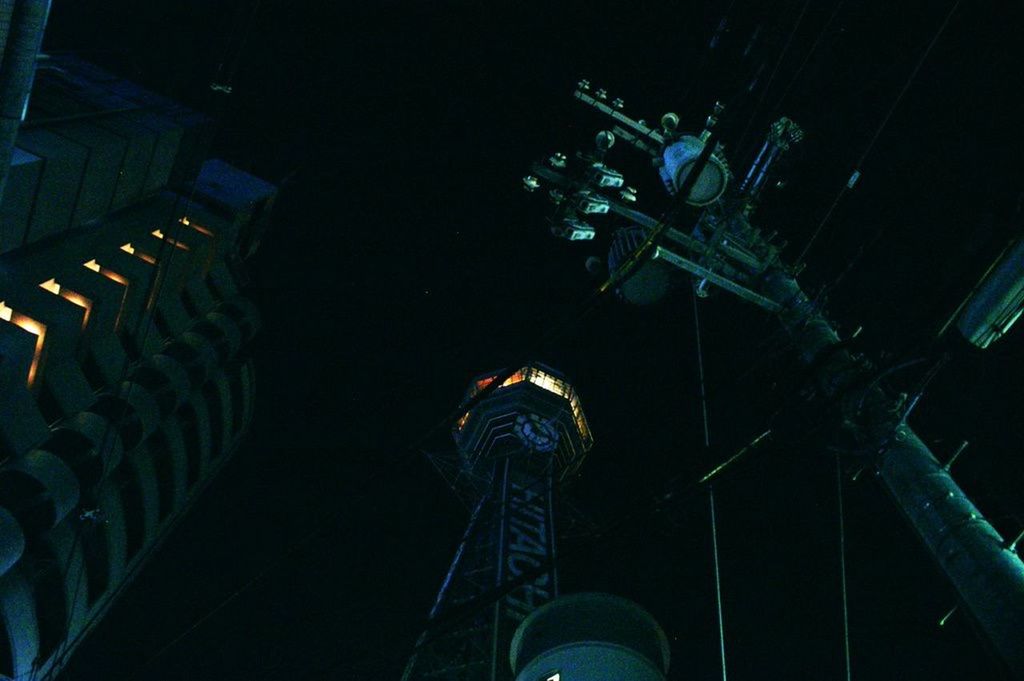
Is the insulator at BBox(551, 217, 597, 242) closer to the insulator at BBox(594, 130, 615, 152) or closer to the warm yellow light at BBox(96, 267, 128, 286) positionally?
the insulator at BBox(594, 130, 615, 152)

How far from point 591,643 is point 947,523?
6049 millimetres

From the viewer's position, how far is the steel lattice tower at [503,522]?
55.1ft

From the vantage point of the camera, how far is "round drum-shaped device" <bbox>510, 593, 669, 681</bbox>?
11039 mm

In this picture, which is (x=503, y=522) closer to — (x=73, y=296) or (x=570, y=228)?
(x=570, y=228)

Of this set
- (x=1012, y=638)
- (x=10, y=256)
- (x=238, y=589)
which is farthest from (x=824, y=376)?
(x=10, y=256)

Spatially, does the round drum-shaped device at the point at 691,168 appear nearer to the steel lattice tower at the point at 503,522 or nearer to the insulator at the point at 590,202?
the insulator at the point at 590,202

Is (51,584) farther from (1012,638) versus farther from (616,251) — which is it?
(1012,638)

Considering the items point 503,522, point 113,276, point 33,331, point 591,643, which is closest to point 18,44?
point 591,643

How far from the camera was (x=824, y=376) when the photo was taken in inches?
379

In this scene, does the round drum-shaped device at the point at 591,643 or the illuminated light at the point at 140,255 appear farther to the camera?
the illuminated light at the point at 140,255

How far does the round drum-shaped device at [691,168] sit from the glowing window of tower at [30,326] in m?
19.8

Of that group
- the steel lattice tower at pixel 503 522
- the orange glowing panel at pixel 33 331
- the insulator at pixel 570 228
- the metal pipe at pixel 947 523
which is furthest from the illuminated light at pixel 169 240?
the metal pipe at pixel 947 523

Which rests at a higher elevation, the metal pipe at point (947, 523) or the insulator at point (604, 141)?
the insulator at point (604, 141)

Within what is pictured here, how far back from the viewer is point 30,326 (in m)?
24.0
